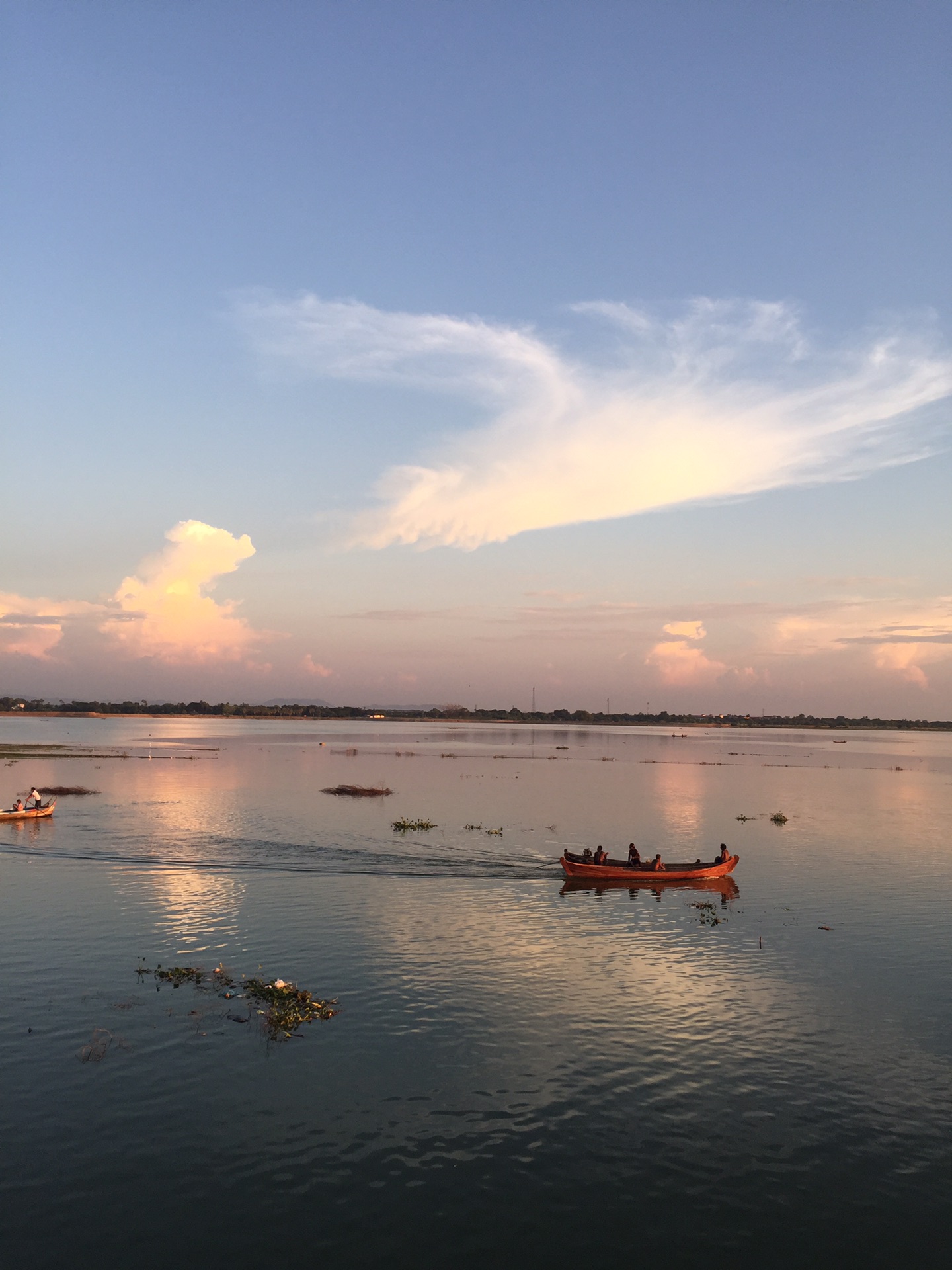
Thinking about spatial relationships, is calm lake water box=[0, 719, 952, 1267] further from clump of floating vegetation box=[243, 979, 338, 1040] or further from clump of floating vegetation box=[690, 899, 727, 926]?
clump of floating vegetation box=[243, 979, 338, 1040]

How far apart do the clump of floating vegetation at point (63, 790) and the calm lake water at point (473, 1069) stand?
107ft

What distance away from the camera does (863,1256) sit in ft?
58.6

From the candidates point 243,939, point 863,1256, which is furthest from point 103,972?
point 863,1256

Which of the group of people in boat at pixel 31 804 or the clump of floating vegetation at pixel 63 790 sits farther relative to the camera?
the clump of floating vegetation at pixel 63 790

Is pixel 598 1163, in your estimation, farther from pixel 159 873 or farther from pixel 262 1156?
pixel 159 873

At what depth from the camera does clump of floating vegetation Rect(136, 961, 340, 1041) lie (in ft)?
93.4

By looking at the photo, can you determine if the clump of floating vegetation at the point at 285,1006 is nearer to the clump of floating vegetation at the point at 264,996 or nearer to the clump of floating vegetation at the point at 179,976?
the clump of floating vegetation at the point at 264,996

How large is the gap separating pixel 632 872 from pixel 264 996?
1188 inches

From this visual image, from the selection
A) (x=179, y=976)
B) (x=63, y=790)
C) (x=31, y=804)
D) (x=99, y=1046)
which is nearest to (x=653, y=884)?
(x=179, y=976)

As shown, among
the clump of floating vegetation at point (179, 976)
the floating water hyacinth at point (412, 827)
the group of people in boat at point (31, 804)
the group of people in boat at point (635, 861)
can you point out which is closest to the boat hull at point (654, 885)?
the group of people in boat at point (635, 861)

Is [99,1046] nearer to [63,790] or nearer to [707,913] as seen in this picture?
[707,913]

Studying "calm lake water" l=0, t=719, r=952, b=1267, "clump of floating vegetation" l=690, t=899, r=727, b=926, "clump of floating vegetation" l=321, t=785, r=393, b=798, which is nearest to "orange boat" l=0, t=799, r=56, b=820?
"calm lake water" l=0, t=719, r=952, b=1267

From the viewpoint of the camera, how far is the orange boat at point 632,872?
55.0 meters

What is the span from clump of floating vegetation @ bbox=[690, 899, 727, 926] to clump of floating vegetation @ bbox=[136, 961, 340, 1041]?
75.9 ft
